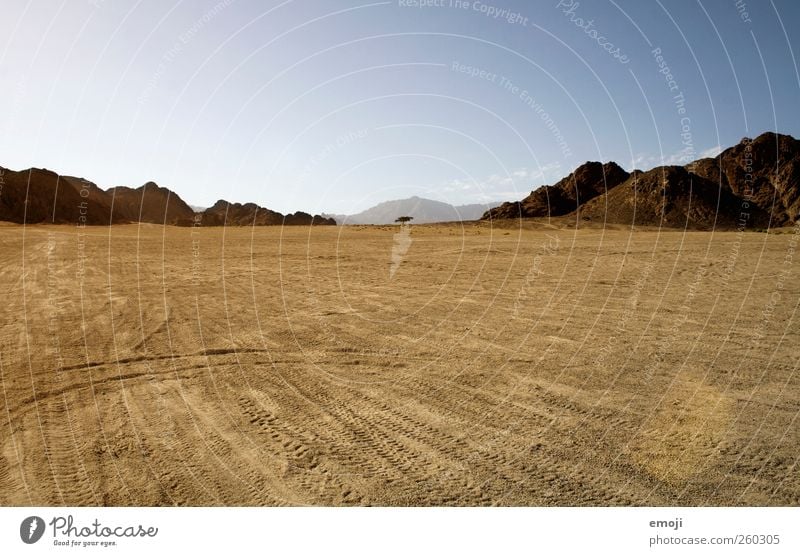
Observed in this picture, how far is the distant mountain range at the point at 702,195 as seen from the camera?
2432 inches

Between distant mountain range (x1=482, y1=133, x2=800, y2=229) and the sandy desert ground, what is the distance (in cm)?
5259

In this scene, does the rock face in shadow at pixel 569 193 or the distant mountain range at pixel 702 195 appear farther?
the rock face in shadow at pixel 569 193

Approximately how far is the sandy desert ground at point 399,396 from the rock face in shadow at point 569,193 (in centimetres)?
5726

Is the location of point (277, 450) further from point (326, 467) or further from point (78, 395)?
point (78, 395)

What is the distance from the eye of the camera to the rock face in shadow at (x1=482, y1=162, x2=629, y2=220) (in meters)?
70.6

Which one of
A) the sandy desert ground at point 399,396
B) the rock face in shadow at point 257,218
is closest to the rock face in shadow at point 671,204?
the rock face in shadow at point 257,218

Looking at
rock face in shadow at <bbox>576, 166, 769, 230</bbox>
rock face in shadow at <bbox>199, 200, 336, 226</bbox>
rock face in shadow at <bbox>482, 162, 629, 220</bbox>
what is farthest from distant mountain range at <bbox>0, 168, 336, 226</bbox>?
rock face in shadow at <bbox>576, 166, 769, 230</bbox>

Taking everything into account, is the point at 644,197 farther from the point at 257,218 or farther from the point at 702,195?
the point at 257,218

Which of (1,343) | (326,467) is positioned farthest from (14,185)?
(326,467)

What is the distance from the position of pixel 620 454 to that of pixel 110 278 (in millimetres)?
16028

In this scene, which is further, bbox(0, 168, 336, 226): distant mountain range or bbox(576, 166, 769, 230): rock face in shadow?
bbox(576, 166, 769, 230): rock face in shadow
